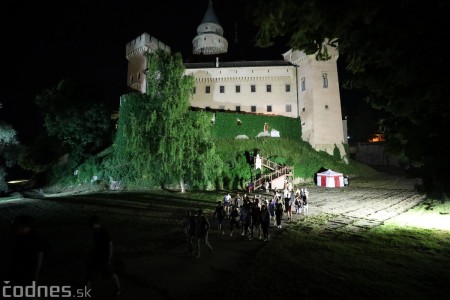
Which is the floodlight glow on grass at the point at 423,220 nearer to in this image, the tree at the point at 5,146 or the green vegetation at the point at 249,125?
the green vegetation at the point at 249,125

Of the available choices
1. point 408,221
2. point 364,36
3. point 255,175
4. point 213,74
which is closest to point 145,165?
point 255,175

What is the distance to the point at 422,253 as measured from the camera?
10.1 m

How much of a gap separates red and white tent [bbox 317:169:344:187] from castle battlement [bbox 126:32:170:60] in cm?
3273

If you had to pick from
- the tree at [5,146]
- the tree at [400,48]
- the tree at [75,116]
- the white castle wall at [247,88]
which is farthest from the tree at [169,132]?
the white castle wall at [247,88]

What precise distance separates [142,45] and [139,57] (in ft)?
7.18

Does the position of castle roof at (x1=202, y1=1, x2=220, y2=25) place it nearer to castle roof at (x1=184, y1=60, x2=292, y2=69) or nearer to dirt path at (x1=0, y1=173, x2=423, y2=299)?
castle roof at (x1=184, y1=60, x2=292, y2=69)

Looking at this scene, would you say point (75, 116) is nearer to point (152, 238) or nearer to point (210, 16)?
point (152, 238)

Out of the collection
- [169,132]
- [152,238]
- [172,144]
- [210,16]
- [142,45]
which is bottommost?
[152,238]

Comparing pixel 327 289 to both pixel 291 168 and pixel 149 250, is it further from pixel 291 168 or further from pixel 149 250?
pixel 291 168

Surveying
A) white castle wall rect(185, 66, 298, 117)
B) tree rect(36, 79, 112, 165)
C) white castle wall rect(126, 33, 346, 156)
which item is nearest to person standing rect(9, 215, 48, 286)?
tree rect(36, 79, 112, 165)

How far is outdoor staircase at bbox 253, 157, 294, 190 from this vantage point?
30219mm

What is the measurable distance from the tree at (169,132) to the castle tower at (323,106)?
863 inches

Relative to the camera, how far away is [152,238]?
11953 millimetres

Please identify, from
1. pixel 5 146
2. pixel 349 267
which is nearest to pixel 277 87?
pixel 5 146
